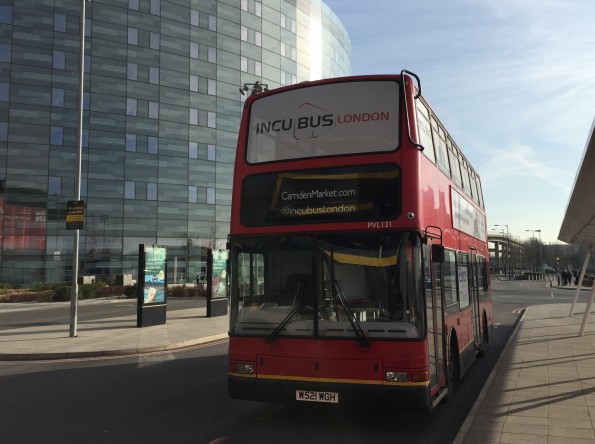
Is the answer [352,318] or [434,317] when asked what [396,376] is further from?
[434,317]

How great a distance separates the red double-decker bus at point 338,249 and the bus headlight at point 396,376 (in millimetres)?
11

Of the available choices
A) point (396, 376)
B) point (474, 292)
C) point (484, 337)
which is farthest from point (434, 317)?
point (484, 337)

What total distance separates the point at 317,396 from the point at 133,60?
47.0 metres

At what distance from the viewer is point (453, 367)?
7824mm

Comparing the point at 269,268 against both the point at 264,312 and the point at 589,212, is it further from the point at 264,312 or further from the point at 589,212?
the point at 589,212

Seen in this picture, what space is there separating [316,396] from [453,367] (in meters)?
2.96

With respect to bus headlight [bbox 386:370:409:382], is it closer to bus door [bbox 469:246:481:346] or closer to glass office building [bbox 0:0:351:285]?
bus door [bbox 469:246:481:346]

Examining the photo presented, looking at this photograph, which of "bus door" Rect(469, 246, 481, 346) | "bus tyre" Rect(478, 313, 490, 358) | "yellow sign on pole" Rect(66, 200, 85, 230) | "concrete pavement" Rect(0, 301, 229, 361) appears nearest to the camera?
"bus door" Rect(469, 246, 481, 346)

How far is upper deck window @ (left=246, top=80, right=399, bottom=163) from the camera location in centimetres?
621

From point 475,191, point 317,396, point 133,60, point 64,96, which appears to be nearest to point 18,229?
point 64,96

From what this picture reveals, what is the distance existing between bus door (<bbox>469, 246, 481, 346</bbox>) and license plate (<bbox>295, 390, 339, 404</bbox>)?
5059mm

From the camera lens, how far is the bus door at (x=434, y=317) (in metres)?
5.99

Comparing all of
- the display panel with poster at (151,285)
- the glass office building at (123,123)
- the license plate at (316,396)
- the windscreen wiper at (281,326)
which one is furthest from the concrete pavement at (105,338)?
the glass office building at (123,123)

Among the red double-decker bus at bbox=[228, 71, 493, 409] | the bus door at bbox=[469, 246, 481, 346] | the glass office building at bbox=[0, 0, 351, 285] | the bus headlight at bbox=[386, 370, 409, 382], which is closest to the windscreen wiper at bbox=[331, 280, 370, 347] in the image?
the red double-decker bus at bbox=[228, 71, 493, 409]
